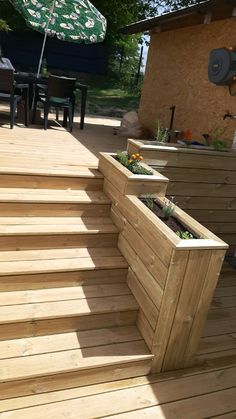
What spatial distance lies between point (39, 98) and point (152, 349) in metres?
5.43

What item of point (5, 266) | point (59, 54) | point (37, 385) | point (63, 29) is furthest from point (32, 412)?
point (59, 54)

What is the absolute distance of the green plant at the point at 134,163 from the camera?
10.9ft

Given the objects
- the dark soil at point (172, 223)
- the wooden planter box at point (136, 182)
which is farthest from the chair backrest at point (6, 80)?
the dark soil at point (172, 223)

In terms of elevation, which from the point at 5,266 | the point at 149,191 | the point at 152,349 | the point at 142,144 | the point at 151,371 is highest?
the point at 142,144

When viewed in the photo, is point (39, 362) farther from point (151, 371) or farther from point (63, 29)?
point (63, 29)

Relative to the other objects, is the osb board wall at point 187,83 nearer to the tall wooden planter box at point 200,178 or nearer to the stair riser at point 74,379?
the tall wooden planter box at point 200,178

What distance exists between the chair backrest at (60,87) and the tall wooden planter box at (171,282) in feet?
11.8

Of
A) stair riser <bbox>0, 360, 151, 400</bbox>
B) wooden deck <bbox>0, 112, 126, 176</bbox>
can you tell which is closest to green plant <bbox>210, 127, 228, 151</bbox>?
wooden deck <bbox>0, 112, 126, 176</bbox>

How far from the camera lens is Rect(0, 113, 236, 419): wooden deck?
88.6 inches

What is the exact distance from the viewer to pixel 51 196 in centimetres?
339

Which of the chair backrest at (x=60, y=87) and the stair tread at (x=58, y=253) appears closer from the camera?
the stair tread at (x=58, y=253)

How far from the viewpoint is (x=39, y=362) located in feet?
7.56

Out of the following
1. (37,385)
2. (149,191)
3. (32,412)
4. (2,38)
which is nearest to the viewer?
(32,412)

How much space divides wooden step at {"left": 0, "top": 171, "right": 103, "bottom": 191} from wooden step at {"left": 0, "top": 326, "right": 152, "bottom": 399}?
5.02ft
